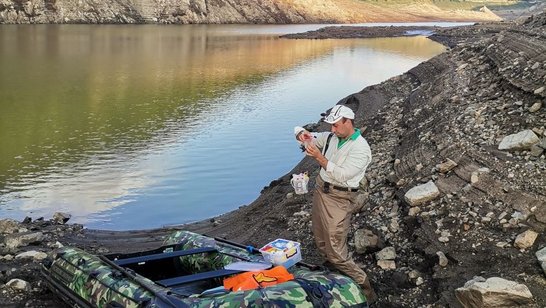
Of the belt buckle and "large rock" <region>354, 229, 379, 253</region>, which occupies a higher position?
the belt buckle

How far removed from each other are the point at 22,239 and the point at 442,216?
5985mm

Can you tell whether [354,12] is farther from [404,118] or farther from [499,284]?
[499,284]

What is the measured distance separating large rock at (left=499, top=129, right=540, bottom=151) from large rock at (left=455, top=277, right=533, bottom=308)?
2.86m

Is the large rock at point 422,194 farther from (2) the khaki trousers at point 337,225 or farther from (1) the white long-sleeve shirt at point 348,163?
(1) the white long-sleeve shirt at point 348,163

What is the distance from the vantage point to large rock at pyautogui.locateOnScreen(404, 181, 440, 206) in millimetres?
8539

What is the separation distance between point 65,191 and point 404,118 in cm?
782

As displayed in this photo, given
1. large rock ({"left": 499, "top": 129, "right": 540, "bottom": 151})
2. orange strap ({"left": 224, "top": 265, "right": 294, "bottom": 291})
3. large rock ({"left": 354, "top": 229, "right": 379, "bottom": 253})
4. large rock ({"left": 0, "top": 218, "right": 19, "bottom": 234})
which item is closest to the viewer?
orange strap ({"left": 224, "top": 265, "right": 294, "bottom": 291})

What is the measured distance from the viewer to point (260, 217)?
36.6ft

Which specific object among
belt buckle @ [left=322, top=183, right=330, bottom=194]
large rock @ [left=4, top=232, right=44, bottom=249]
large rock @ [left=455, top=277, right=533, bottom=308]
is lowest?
large rock @ [left=4, top=232, right=44, bottom=249]

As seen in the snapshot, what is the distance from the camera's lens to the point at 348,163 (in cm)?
636

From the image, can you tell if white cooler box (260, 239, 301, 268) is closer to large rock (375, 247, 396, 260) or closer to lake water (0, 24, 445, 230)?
large rock (375, 247, 396, 260)

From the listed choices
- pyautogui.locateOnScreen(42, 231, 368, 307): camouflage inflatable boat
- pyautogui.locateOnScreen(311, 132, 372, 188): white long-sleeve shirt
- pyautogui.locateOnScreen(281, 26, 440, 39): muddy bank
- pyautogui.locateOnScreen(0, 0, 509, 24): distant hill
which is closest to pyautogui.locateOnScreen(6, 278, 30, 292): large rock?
pyautogui.locateOnScreen(42, 231, 368, 307): camouflage inflatable boat

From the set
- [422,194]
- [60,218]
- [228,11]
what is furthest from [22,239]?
[228,11]

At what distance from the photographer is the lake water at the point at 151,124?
44.6 feet
